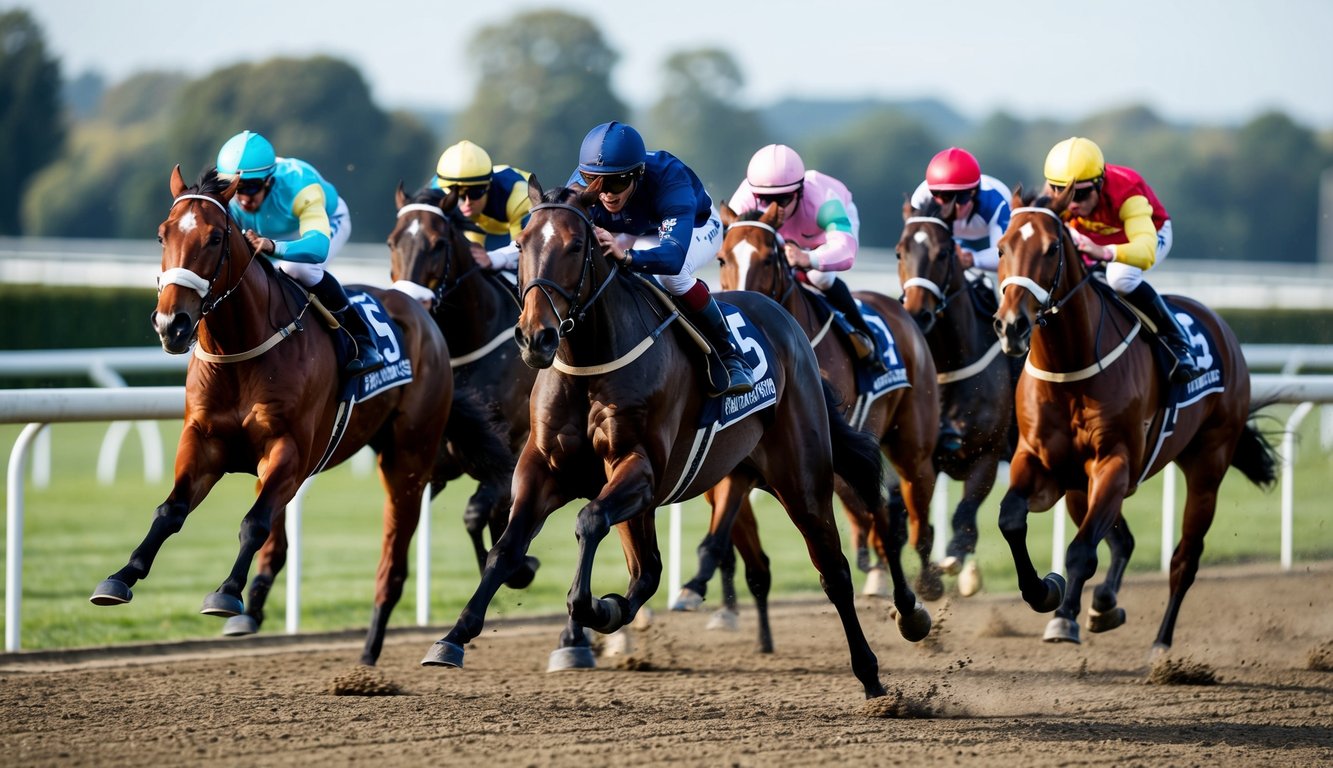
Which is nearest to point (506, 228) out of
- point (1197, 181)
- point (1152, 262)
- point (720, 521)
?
point (720, 521)

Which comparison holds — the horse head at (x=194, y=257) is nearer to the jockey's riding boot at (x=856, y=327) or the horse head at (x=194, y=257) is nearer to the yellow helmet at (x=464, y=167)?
the yellow helmet at (x=464, y=167)

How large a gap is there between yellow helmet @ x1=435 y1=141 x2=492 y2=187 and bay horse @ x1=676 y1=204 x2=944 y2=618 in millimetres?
1128

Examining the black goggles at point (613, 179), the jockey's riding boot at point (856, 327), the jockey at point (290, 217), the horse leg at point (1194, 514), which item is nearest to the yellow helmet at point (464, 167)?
the jockey at point (290, 217)

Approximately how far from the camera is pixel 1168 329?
643 centimetres

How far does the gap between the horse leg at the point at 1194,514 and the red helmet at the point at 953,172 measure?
5.26ft

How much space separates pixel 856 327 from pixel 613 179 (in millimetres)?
2319

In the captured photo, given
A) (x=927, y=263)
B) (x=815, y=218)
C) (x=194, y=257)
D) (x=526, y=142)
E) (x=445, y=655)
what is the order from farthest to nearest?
(x=526, y=142) → (x=927, y=263) → (x=815, y=218) → (x=194, y=257) → (x=445, y=655)

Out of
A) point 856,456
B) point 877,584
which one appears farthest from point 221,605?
point 877,584

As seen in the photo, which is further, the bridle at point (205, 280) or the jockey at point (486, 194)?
the jockey at point (486, 194)

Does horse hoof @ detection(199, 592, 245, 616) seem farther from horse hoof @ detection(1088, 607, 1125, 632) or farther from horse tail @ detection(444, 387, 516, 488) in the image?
horse hoof @ detection(1088, 607, 1125, 632)

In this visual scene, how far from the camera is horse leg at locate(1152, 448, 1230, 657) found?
22.4 feet

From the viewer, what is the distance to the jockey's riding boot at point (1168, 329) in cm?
635

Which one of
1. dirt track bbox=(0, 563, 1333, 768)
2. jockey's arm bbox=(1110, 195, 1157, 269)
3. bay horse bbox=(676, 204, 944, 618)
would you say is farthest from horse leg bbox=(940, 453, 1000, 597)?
jockey's arm bbox=(1110, 195, 1157, 269)

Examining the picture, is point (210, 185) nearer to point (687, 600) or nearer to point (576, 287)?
point (576, 287)
